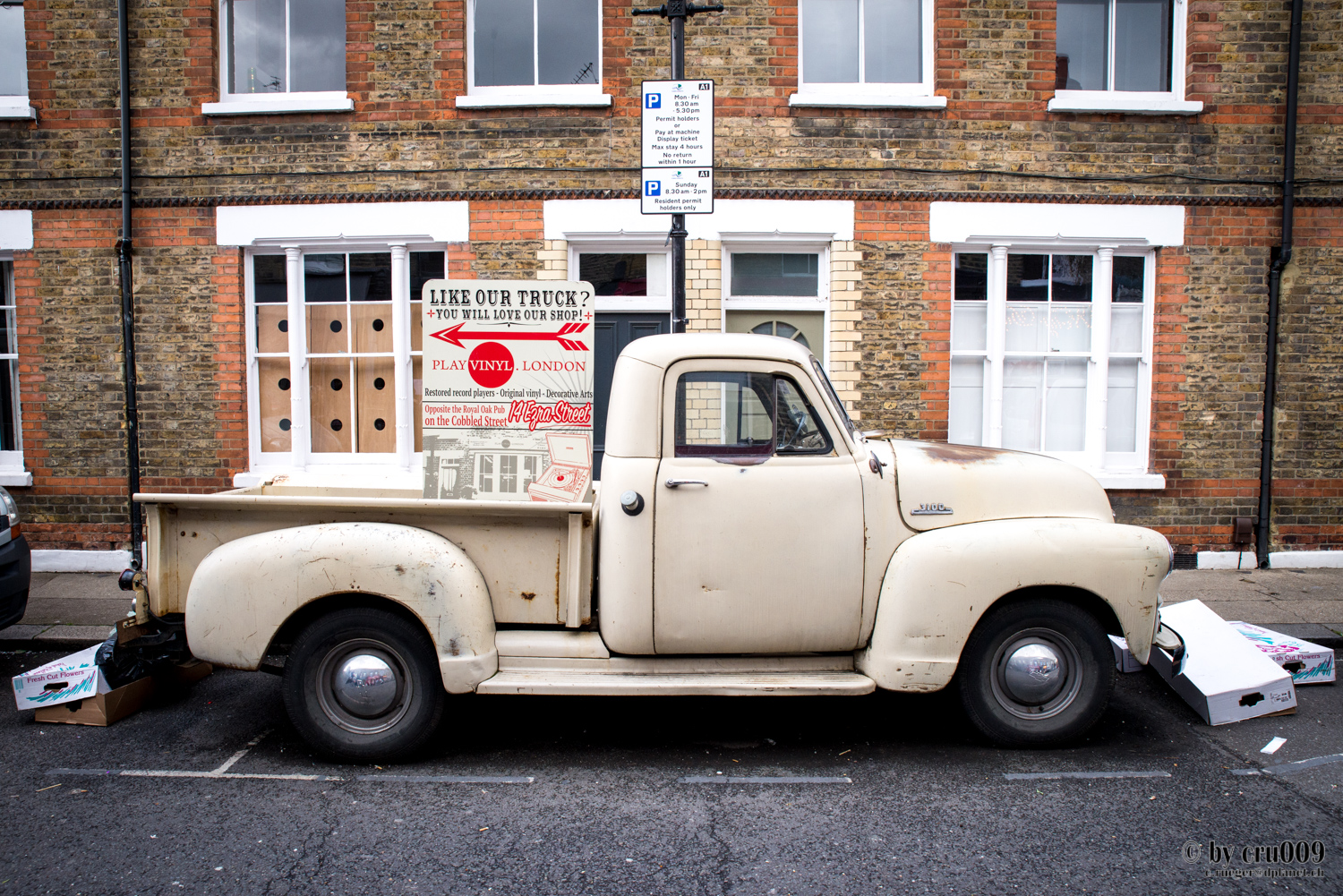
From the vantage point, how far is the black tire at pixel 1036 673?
3.72m

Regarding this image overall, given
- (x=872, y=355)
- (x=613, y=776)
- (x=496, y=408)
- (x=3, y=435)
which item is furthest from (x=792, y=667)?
(x=3, y=435)

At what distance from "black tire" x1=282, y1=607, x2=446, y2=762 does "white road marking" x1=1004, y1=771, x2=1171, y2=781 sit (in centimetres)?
261

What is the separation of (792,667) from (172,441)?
6.44 m

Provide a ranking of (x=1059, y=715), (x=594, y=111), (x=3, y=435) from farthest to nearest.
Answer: (x=3, y=435), (x=594, y=111), (x=1059, y=715)

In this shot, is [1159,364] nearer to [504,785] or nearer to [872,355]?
[872,355]

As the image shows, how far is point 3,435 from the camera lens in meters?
7.77

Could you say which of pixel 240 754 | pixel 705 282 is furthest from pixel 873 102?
pixel 240 754

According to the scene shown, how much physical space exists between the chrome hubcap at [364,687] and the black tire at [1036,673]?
259 centimetres

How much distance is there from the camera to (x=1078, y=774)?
3.61m

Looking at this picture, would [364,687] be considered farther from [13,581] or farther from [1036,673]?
[1036,673]

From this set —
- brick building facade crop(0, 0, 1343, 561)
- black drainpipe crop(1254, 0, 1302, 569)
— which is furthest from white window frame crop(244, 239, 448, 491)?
black drainpipe crop(1254, 0, 1302, 569)

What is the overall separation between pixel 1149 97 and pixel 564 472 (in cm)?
692

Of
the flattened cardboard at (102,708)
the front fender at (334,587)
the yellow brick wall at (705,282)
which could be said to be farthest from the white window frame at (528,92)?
the flattened cardboard at (102,708)

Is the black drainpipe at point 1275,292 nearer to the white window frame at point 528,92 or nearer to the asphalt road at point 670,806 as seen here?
the asphalt road at point 670,806
